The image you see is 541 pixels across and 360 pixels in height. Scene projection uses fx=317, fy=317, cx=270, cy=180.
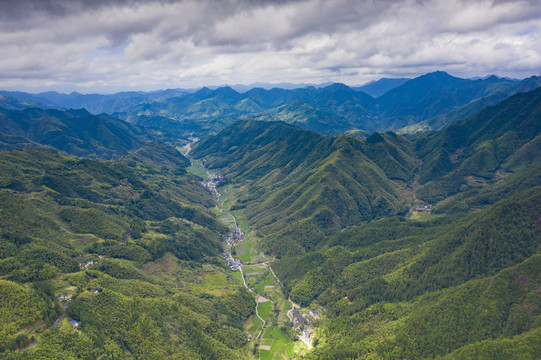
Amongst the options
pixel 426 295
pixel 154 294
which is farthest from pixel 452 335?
pixel 154 294

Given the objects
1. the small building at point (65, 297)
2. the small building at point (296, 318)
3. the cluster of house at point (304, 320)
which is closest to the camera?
the small building at point (65, 297)

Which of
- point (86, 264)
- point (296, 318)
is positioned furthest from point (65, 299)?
point (296, 318)

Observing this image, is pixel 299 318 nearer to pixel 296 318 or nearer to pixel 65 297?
pixel 296 318

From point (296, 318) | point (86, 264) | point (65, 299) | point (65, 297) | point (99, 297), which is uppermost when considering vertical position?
point (65, 297)

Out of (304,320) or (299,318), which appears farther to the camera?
(299,318)

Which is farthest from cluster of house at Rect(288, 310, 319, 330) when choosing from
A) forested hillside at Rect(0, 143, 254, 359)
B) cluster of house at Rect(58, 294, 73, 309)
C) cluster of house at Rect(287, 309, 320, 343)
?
cluster of house at Rect(58, 294, 73, 309)

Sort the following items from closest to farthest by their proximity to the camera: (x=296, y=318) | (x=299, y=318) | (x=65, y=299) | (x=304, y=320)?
(x=65, y=299), (x=304, y=320), (x=296, y=318), (x=299, y=318)

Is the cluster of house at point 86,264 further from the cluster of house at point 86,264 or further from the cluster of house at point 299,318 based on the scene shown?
the cluster of house at point 299,318

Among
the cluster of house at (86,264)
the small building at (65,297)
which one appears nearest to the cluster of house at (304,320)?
the small building at (65,297)

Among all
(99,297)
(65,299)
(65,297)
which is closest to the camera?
(65,299)

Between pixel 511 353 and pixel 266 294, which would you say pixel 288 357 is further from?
pixel 511 353

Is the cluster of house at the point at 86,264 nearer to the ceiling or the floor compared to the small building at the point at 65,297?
nearer to the floor
